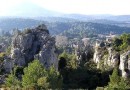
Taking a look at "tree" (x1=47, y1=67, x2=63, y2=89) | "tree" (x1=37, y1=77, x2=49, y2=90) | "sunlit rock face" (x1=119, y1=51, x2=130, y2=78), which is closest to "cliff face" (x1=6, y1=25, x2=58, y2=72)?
"tree" (x1=47, y1=67, x2=63, y2=89)

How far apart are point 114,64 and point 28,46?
49.7 ft

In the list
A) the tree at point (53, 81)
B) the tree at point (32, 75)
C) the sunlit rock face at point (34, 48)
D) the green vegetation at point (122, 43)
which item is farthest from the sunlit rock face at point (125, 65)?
the tree at point (32, 75)

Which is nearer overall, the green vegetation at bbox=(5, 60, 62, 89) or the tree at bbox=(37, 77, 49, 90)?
the tree at bbox=(37, 77, 49, 90)

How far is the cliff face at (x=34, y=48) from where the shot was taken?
186 ft

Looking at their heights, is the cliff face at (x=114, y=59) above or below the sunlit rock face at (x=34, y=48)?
below

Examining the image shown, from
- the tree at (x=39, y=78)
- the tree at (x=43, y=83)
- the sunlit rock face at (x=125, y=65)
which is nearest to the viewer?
the tree at (x=43, y=83)

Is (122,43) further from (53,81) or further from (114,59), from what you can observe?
(53,81)

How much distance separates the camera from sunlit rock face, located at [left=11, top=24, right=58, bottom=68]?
56719 mm

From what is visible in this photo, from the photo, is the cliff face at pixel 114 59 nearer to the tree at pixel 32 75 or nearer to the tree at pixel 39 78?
the tree at pixel 39 78

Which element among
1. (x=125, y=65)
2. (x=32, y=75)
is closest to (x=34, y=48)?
(x=32, y=75)

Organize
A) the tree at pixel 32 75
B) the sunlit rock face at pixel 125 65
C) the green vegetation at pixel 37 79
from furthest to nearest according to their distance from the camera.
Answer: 1. the sunlit rock face at pixel 125 65
2. the tree at pixel 32 75
3. the green vegetation at pixel 37 79

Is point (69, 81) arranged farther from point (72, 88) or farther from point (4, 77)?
point (4, 77)

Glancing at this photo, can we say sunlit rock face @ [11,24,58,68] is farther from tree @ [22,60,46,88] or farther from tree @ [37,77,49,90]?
tree @ [37,77,49,90]

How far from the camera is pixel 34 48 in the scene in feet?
200
